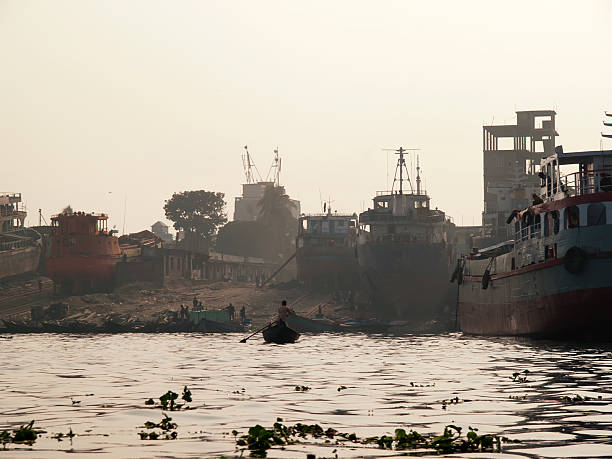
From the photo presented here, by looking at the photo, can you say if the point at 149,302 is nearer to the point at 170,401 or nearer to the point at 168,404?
the point at 170,401

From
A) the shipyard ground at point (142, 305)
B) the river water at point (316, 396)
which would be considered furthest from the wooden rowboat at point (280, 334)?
the shipyard ground at point (142, 305)

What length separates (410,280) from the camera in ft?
281

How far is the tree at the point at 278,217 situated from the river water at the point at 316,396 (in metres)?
132

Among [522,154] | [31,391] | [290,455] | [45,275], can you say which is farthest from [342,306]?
[290,455]

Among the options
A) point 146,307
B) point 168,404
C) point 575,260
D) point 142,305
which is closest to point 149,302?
point 142,305

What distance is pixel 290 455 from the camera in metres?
16.4

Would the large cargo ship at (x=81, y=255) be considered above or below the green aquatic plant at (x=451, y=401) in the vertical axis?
above

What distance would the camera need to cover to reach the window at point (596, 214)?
43.8m

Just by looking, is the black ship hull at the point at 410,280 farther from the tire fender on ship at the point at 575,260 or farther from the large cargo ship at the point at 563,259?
the tire fender on ship at the point at 575,260

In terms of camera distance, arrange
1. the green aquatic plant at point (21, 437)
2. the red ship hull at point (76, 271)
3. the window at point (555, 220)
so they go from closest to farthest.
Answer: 1. the green aquatic plant at point (21, 437)
2. the window at point (555, 220)
3. the red ship hull at point (76, 271)

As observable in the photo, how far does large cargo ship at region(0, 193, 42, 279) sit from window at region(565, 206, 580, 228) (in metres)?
77.4

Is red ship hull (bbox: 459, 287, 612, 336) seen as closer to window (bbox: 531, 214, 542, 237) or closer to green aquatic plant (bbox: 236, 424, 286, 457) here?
window (bbox: 531, 214, 542, 237)

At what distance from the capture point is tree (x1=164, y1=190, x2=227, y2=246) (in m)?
195

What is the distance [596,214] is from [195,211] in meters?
157
